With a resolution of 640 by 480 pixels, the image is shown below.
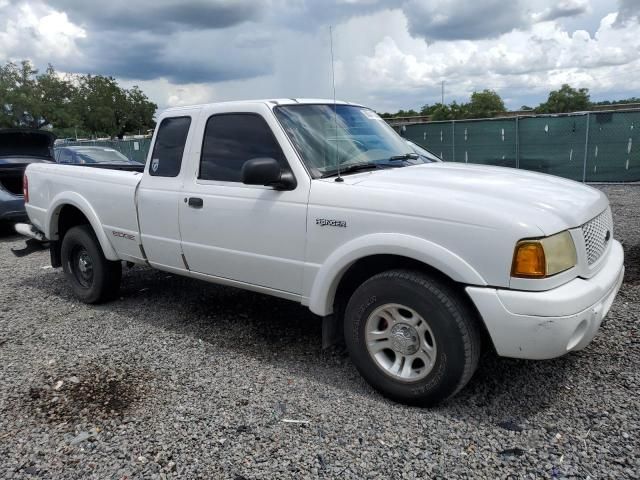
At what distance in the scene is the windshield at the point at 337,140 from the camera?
3.72 m

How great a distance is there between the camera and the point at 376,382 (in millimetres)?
3332

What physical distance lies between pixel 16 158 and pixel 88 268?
568 cm

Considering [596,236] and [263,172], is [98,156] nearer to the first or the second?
[263,172]

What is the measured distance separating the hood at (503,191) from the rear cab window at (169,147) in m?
1.65

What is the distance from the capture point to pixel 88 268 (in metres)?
5.56

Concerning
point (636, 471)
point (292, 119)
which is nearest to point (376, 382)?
point (636, 471)

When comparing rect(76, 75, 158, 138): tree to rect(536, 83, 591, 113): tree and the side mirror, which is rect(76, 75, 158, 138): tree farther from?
the side mirror

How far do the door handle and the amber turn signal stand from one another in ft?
7.95

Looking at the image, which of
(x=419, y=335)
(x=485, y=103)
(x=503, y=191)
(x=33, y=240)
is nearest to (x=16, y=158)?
(x=33, y=240)

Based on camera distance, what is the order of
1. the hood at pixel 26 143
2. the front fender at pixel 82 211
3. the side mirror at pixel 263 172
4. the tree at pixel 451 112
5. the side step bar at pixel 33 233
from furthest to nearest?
the tree at pixel 451 112 < the hood at pixel 26 143 < the side step bar at pixel 33 233 < the front fender at pixel 82 211 < the side mirror at pixel 263 172

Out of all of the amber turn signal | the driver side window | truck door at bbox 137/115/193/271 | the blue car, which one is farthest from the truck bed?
the blue car

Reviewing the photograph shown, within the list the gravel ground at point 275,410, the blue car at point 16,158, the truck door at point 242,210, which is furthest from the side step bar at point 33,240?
the blue car at point 16,158

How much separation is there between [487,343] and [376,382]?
0.84m

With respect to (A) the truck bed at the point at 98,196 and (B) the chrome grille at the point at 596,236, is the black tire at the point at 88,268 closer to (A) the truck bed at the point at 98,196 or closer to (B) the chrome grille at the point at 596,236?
(A) the truck bed at the point at 98,196
